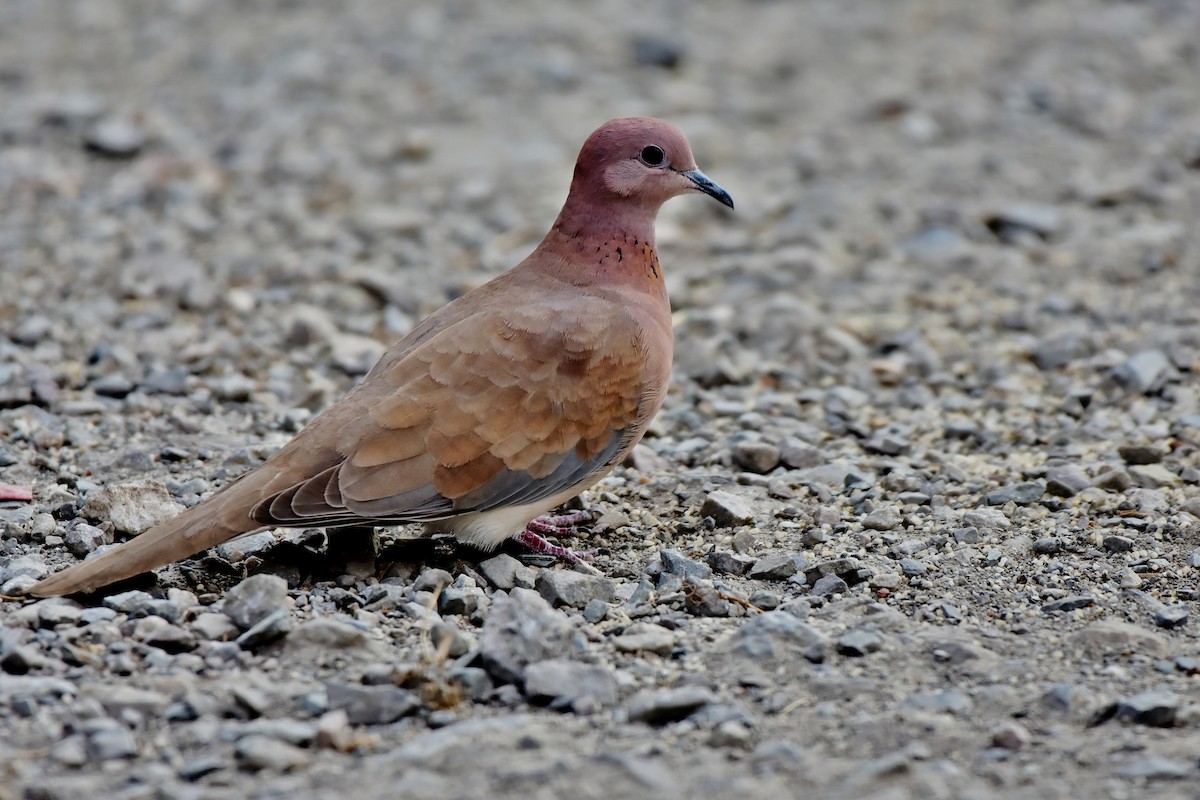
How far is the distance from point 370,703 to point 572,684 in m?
0.53

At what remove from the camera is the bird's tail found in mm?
4309

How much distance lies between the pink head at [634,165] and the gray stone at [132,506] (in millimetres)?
1848

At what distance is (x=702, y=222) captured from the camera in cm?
926

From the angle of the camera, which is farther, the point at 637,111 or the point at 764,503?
the point at 637,111

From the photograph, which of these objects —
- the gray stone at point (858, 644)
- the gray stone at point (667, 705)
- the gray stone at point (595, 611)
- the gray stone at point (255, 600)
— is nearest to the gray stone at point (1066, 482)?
the gray stone at point (858, 644)

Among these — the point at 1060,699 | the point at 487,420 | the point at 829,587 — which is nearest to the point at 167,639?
the point at 487,420

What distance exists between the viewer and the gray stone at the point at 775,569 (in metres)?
4.77

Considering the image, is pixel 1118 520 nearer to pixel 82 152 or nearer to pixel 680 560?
pixel 680 560

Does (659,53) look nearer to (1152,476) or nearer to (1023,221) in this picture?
(1023,221)

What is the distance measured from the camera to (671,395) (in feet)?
22.3

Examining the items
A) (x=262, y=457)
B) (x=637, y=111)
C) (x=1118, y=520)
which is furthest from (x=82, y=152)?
(x=1118, y=520)

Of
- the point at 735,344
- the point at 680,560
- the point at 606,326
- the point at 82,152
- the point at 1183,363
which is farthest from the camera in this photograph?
the point at 82,152

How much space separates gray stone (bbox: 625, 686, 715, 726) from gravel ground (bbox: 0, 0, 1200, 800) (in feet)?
0.04

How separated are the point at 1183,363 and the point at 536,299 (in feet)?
10.8
